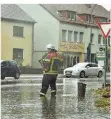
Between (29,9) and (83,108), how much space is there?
51.6m

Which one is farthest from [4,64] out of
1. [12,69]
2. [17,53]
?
[17,53]

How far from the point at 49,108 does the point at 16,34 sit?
4468 cm

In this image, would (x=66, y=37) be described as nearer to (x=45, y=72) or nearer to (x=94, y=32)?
(x=94, y=32)

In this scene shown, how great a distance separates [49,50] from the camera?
1462 cm

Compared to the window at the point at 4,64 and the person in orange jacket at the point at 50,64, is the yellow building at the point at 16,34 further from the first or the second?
the person in orange jacket at the point at 50,64

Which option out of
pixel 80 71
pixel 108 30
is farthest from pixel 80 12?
pixel 108 30

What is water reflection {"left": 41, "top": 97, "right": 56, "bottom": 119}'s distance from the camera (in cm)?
962

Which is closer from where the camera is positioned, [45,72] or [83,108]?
[83,108]

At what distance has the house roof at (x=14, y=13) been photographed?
53312 millimetres

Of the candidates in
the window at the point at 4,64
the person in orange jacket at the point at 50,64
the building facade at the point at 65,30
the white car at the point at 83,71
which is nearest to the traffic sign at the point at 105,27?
the person in orange jacket at the point at 50,64

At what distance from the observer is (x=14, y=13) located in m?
55.0

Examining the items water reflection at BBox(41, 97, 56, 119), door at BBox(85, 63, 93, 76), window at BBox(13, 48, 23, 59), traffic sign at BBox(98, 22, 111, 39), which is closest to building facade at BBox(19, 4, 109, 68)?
window at BBox(13, 48, 23, 59)

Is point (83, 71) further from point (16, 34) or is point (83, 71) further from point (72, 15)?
point (72, 15)

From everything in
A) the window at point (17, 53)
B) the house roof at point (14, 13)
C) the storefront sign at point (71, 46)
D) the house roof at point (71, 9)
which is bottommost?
the window at point (17, 53)
